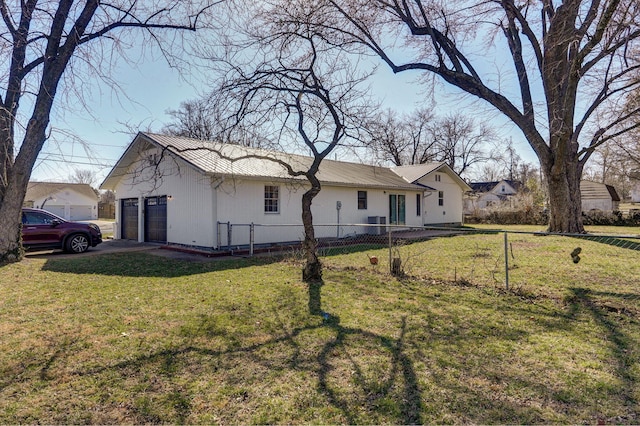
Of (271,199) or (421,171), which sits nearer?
(271,199)

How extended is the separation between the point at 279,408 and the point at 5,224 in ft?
32.3

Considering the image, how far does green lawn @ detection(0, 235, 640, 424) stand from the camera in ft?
9.25

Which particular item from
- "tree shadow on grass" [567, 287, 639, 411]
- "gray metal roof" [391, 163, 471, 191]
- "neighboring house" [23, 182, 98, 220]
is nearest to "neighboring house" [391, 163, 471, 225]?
"gray metal roof" [391, 163, 471, 191]

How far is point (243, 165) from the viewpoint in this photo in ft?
45.0

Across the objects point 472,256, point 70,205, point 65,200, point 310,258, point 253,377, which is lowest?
point 253,377

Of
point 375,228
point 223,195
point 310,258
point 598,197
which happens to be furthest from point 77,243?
point 598,197

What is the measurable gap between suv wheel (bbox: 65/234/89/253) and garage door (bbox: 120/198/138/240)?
3323mm

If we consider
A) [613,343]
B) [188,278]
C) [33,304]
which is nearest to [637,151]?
[613,343]

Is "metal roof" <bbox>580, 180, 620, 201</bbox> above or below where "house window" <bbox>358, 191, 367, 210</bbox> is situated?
above

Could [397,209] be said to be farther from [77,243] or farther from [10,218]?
[10,218]

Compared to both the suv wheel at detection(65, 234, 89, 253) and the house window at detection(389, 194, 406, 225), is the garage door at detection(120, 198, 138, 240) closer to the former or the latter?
the suv wheel at detection(65, 234, 89, 253)

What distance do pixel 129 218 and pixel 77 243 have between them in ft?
13.6

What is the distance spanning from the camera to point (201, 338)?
429 cm

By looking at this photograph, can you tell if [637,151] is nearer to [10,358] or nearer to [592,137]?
[592,137]
